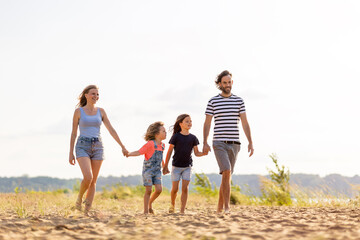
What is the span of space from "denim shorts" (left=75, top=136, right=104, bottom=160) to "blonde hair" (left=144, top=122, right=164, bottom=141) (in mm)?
986

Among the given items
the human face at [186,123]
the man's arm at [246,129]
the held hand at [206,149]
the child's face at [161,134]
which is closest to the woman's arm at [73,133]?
the child's face at [161,134]

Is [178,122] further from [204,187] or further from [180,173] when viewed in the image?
[204,187]

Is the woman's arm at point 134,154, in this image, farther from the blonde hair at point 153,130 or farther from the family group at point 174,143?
the blonde hair at point 153,130

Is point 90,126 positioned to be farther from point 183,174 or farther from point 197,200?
point 197,200

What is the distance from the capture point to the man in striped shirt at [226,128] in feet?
25.9

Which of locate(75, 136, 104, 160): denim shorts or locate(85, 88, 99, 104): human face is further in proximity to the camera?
locate(85, 88, 99, 104): human face

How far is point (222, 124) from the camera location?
7984mm

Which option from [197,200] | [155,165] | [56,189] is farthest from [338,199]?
[56,189]

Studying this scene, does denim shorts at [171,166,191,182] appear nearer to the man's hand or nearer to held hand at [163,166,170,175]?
held hand at [163,166,170,175]

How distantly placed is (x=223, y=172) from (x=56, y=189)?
43.3 ft

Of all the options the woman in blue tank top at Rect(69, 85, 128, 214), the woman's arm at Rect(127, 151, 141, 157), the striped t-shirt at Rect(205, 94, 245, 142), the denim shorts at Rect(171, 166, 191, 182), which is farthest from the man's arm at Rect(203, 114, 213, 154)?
the woman in blue tank top at Rect(69, 85, 128, 214)

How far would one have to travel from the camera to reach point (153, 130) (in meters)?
8.52

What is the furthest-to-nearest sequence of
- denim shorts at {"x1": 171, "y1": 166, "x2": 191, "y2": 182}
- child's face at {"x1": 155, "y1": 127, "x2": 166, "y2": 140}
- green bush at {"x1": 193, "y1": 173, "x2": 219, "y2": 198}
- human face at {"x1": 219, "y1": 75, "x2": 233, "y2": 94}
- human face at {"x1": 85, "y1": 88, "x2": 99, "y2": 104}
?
green bush at {"x1": 193, "y1": 173, "x2": 219, "y2": 198}
child's face at {"x1": 155, "y1": 127, "x2": 166, "y2": 140}
denim shorts at {"x1": 171, "y1": 166, "x2": 191, "y2": 182}
human face at {"x1": 219, "y1": 75, "x2": 233, "y2": 94}
human face at {"x1": 85, "y1": 88, "x2": 99, "y2": 104}

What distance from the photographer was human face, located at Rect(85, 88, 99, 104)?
26.3ft
